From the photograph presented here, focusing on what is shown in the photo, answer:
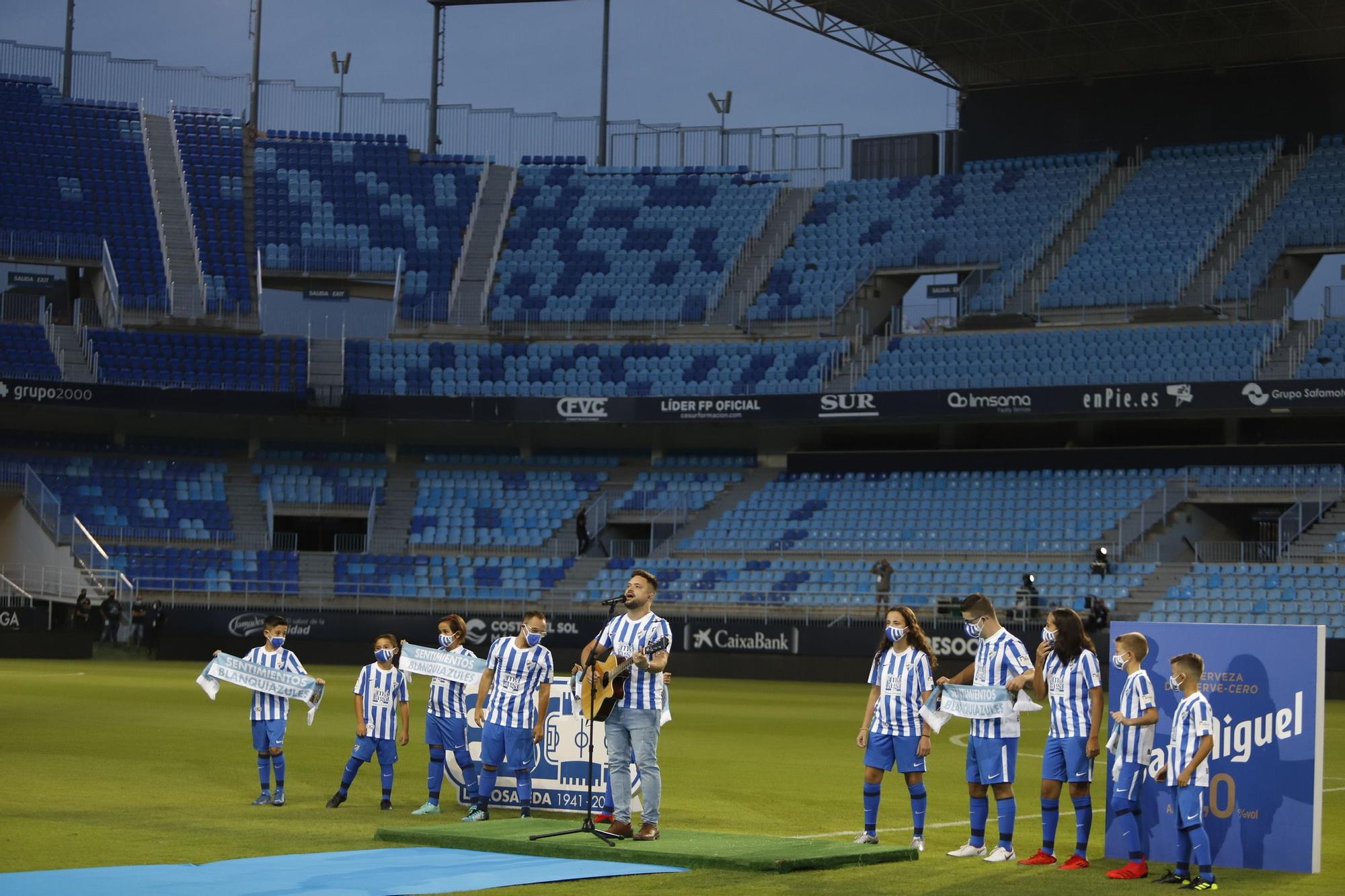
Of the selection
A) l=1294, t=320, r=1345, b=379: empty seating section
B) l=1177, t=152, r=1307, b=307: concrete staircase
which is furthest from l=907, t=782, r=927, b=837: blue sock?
l=1177, t=152, r=1307, b=307: concrete staircase

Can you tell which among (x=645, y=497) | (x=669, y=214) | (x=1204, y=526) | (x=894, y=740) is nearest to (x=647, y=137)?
(x=669, y=214)

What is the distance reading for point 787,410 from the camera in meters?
48.8

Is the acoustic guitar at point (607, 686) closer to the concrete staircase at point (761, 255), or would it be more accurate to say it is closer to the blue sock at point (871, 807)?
the blue sock at point (871, 807)

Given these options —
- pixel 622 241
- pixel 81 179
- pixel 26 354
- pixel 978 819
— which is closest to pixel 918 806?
pixel 978 819

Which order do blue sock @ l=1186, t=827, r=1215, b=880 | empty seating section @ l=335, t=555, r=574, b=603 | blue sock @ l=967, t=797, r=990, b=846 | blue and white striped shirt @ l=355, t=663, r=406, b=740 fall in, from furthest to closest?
empty seating section @ l=335, t=555, r=574, b=603, blue and white striped shirt @ l=355, t=663, r=406, b=740, blue sock @ l=967, t=797, r=990, b=846, blue sock @ l=1186, t=827, r=1215, b=880

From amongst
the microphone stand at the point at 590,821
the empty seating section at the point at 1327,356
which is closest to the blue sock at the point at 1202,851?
the microphone stand at the point at 590,821

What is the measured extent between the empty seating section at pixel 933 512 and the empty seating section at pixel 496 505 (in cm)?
464

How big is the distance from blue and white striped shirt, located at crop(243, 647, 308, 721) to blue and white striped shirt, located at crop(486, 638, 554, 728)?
1933 mm

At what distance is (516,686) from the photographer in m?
14.7

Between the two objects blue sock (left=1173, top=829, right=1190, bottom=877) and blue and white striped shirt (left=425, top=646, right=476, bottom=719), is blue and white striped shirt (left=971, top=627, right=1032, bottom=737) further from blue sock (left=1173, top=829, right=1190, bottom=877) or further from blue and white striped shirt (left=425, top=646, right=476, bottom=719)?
blue and white striped shirt (left=425, top=646, right=476, bottom=719)

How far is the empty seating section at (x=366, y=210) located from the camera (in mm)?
55469

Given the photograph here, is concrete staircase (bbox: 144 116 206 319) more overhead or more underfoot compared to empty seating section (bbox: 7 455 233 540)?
more overhead

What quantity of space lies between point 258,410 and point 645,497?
11.7 meters

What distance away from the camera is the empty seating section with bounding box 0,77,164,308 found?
174ft
